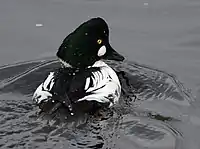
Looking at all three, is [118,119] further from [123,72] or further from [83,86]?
[123,72]

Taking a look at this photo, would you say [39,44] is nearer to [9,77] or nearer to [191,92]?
[9,77]

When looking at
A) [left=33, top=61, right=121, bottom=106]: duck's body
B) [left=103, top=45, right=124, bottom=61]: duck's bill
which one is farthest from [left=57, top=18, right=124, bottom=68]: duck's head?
[left=103, top=45, right=124, bottom=61]: duck's bill

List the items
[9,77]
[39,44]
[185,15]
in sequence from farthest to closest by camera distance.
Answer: [185,15] → [39,44] → [9,77]

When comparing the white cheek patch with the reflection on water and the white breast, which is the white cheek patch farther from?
the reflection on water

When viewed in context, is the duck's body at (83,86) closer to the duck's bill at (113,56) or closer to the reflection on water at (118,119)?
the reflection on water at (118,119)

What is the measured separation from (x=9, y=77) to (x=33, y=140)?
7.57ft

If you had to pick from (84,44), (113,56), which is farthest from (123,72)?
(84,44)

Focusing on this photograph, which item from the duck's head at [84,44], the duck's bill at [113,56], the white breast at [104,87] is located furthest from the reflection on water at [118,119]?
the duck's head at [84,44]

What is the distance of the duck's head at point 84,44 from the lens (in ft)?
28.3

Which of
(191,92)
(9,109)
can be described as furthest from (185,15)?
(9,109)

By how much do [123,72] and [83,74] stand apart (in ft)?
4.27

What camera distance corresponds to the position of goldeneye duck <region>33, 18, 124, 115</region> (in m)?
7.92

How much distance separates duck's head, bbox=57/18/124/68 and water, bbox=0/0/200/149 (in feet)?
2.24

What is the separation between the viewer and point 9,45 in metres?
10.5
